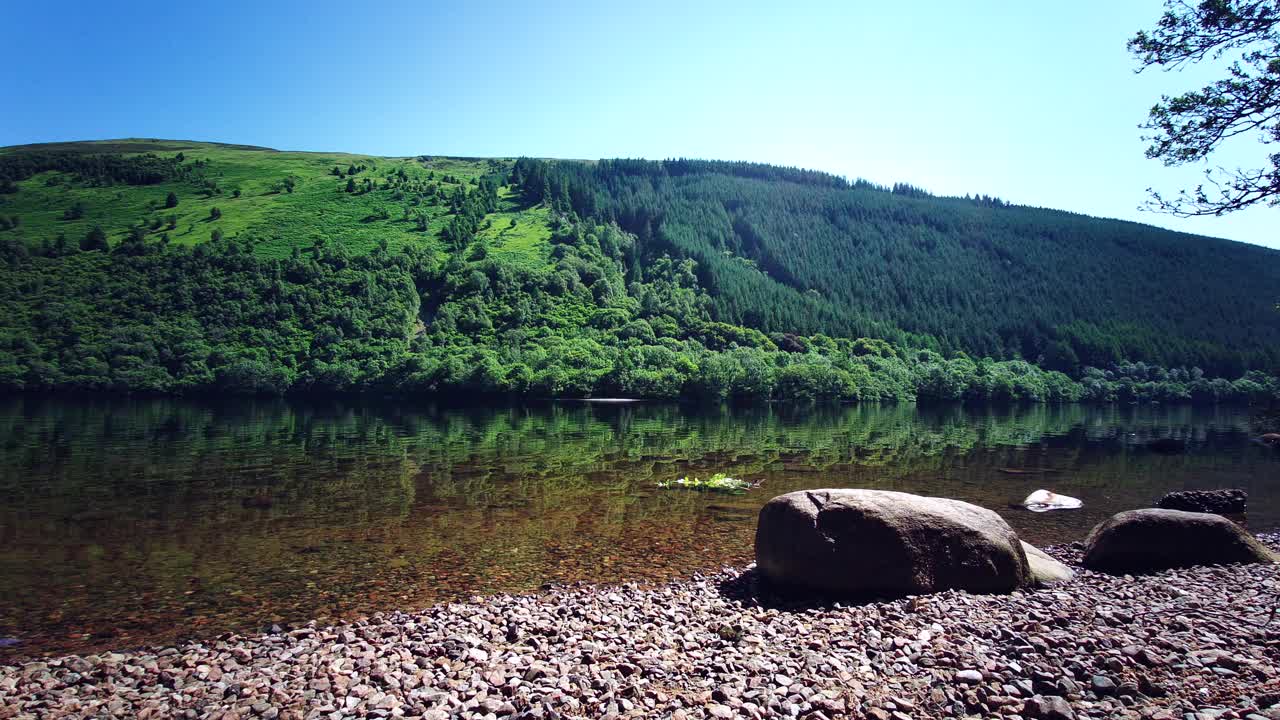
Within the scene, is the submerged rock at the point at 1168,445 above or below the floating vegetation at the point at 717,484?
above

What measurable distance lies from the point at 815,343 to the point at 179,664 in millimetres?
177628

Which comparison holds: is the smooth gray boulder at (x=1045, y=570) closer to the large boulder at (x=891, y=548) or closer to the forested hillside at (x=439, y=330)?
the large boulder at (x=891, y=548)

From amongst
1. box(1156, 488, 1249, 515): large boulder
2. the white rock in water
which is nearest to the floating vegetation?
the white rock in water

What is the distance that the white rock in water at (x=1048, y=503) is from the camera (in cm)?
2614

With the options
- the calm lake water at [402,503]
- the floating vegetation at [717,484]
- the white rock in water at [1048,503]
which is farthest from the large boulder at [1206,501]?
the floating vegetation at [717,484]

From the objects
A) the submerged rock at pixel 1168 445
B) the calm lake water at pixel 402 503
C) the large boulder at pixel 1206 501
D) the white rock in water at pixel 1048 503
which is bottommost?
the calm lake water at pixel 402 503

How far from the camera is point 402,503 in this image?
2628cm

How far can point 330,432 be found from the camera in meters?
60.7

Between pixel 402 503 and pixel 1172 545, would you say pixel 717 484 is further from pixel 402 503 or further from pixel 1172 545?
pixel 1172 545

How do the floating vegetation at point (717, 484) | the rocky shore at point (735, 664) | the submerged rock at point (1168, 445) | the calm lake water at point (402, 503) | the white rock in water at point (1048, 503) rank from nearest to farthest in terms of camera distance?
1. the rocky shore at point (735, 664)
2. the calm lake water at point (402, 503)
3. the white rock in water at point (1048, 503)
4. the floating vegetation at point (717, 484)
5. the submerged rock at point (1168, 445)

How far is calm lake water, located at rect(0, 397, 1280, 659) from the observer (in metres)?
15.0

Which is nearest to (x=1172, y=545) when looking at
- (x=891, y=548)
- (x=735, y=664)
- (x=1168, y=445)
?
(x=891, y=548)

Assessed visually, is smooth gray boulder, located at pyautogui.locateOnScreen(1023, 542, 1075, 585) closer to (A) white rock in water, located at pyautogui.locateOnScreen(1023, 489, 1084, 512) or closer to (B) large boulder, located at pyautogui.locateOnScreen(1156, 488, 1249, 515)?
(B) large boulder, located at pyautogui.locateOnScreen(1156, 488, 1249, 515)

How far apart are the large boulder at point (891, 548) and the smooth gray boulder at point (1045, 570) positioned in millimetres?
460
